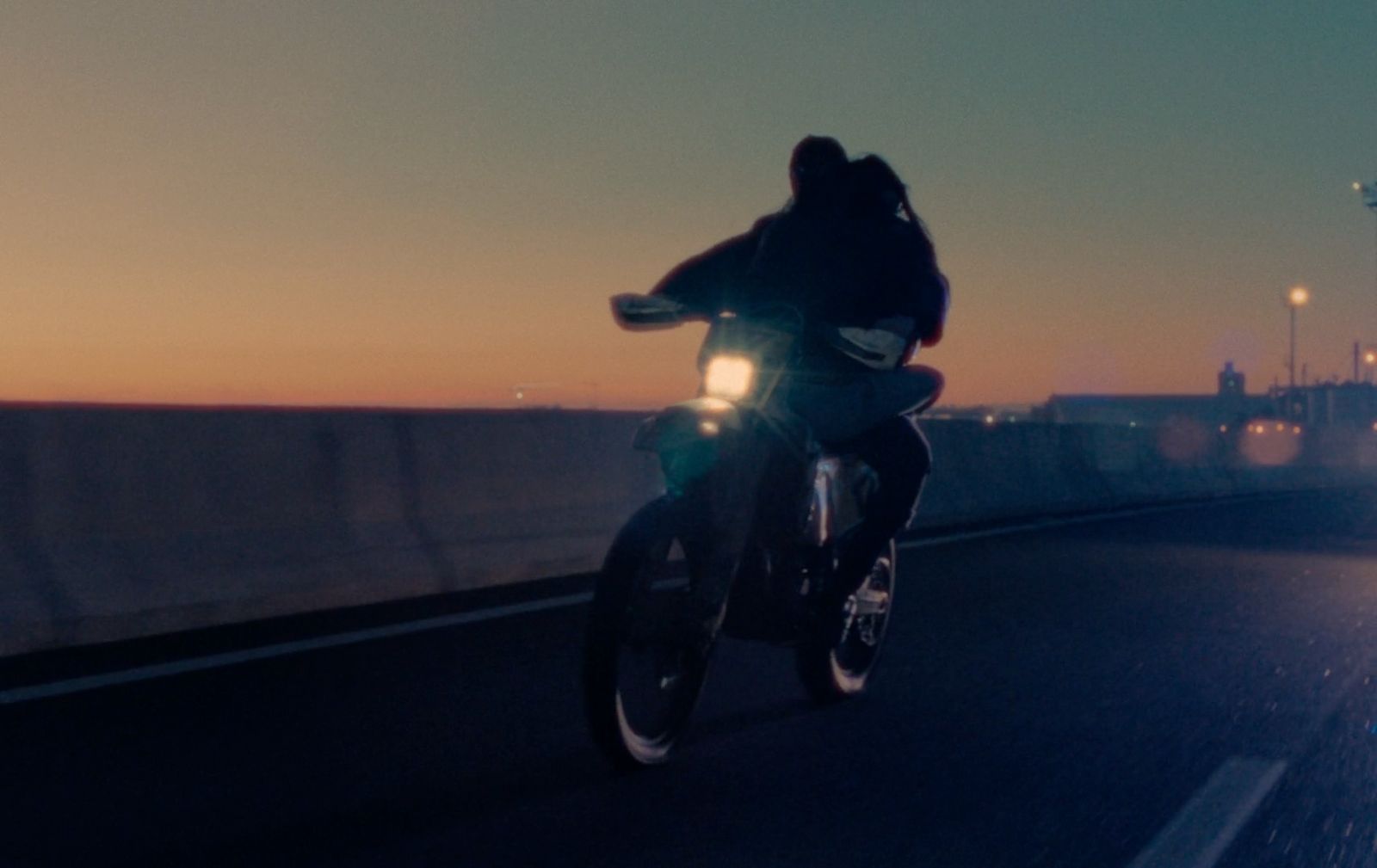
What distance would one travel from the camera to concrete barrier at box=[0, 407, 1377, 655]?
8.72 m

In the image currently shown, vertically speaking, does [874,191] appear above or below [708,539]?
above

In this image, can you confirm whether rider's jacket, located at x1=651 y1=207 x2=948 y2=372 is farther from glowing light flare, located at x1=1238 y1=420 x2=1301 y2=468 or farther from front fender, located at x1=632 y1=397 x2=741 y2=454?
glowing light flare, located at x1=1238 y1=420 x2=1301 y2=468

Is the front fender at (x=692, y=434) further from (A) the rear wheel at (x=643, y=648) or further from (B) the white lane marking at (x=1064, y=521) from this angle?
(B) the white lane marking at (x=1064, y=521)

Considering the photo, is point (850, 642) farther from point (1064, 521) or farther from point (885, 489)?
point (1064, 521)

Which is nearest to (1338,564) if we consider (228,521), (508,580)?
(508,580)

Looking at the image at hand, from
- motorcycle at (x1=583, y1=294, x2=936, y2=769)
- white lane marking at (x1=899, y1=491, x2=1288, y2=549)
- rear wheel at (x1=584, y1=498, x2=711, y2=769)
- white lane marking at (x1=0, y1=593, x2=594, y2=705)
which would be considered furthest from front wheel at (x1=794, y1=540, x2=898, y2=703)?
white lane marking at (x1=899, y1=491, x2=1288, y2=549)

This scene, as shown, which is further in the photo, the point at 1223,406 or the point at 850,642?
the point at 1223,406

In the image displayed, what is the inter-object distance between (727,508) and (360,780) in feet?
4.58

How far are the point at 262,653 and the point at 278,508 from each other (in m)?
1.89


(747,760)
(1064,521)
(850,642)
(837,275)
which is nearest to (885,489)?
(850,642)

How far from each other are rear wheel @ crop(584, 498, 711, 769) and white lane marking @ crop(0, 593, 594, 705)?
1028mm

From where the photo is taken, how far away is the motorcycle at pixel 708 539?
552 cm

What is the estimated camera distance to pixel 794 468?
19.9 ft

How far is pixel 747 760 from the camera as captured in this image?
20.0 ft
